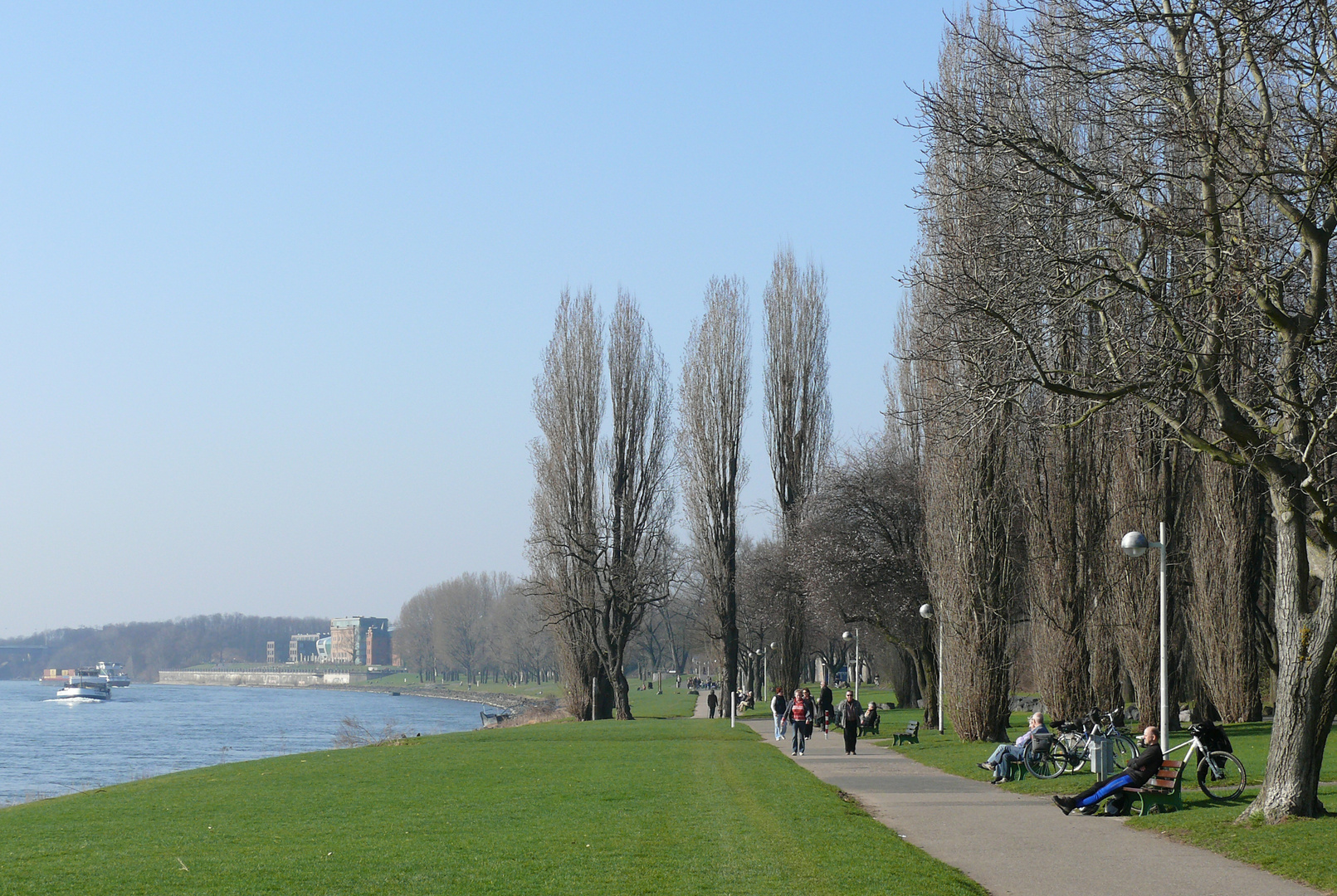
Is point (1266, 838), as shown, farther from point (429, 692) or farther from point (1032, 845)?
point (429, 692)

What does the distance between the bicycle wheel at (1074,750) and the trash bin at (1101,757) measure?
48.8 inches

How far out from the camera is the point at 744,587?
Answer: 55562mm

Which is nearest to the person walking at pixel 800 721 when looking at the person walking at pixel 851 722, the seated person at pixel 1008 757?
the person walking at pixel 851 722

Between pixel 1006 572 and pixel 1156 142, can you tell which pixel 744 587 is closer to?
pixel 1006 572

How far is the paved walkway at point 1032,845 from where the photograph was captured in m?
10.6

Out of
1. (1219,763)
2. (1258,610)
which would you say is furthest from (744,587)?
(1219,763)

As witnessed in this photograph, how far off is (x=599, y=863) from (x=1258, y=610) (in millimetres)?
24823

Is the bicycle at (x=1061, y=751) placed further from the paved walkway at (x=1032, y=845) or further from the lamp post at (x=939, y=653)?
the lamp post at (x=939, y=653)

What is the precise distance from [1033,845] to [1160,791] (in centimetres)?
294

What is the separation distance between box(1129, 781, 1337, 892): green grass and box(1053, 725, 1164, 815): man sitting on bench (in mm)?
427

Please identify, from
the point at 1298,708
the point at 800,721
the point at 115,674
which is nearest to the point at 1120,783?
the point at 1298,708

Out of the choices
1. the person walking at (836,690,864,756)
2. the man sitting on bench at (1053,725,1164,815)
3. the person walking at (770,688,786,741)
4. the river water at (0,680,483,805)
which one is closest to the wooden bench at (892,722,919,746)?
the person walking at (836,690,864,756)

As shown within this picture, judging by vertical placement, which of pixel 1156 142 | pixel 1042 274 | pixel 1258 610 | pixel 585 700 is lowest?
pixel 585 700

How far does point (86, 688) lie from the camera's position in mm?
127312
